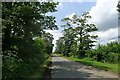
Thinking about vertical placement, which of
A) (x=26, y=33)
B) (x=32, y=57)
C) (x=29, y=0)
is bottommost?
(x=32, y=57)

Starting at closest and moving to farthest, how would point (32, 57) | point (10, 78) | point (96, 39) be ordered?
point (10, 78) → point (32, 57) → point (96, 39)

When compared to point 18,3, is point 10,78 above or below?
below

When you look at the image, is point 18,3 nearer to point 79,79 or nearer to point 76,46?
point 79,79

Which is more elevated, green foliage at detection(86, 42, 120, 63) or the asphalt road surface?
green foliage at detection(86, 42, 120, 63)

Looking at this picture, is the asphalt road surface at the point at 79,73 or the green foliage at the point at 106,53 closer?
the asphalt road surface at the point at 79,73

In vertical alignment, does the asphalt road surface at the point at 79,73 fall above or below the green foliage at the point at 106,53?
below

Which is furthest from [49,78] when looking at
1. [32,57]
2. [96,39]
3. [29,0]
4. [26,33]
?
[96,39]

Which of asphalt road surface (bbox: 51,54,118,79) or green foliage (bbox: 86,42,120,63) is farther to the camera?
green foliage (bbox: 86,42,120,63)

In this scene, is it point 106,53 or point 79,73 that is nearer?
point 79,73

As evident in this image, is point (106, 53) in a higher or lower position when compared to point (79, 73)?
higher

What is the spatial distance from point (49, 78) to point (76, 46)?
52.9 m

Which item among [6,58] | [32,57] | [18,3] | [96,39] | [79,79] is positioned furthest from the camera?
[96,39]

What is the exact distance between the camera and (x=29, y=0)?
72.2 ft

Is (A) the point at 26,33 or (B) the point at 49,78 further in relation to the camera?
(A) the point at 26,33
